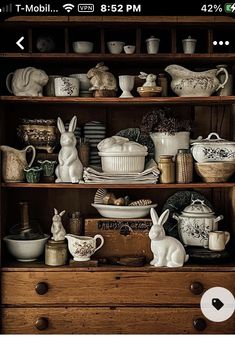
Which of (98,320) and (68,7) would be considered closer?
(68,7)

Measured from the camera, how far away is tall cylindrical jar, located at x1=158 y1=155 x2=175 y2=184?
92.6 inches

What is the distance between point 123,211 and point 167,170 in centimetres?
26

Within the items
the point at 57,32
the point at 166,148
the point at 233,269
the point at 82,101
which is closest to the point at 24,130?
the point at 82,101

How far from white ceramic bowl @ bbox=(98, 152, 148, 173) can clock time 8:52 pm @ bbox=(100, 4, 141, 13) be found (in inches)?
22.8

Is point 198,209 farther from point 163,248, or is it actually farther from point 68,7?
point 68,7

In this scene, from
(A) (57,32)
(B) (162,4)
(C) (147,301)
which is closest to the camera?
(B) (162,4)

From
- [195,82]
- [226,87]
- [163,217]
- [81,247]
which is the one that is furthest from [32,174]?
[226,87]

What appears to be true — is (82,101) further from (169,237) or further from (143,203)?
(169,237)

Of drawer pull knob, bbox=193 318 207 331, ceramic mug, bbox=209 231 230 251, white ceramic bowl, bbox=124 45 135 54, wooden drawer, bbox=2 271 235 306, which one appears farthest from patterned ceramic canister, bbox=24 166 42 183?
drawer pull knob, bbox=193 318 207 331

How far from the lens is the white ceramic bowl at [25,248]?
2383 mm

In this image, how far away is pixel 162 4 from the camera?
7.11ft

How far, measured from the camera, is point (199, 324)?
228 cm

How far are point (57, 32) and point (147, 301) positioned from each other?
1226 mm

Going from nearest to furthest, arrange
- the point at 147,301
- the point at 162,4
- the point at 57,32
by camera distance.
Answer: the point at 162,4 → the point at 147,301 → the point at 57,32
